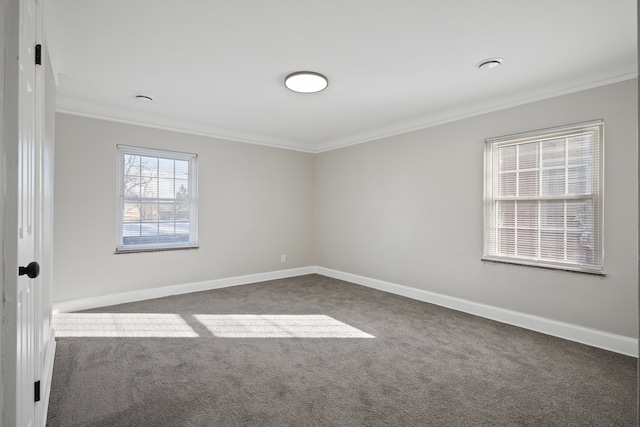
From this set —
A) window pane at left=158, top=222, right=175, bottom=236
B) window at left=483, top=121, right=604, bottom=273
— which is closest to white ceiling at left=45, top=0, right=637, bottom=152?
window at left=483, top=121, right=604, bottom=273

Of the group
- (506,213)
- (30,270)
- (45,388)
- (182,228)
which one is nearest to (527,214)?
(506,213)

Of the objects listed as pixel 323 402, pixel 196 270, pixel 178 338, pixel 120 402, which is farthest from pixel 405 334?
pixel 196 270

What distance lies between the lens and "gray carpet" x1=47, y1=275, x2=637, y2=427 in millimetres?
2070

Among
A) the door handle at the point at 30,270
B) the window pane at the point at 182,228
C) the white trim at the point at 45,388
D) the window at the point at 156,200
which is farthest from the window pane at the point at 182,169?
the door handle at the point at 30,270

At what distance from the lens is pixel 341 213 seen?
6.00m

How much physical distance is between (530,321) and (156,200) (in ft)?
15.9

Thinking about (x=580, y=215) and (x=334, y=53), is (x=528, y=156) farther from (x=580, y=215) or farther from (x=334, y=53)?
(x=334, y=53)

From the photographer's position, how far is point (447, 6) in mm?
2154

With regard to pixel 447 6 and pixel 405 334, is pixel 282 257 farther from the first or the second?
pixel 447 6

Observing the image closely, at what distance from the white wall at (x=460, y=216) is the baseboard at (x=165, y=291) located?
37.4 inches

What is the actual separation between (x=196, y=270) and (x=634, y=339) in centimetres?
507

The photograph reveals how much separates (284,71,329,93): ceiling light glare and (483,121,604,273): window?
82.7 inches

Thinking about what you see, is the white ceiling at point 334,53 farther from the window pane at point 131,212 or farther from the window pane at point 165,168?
the window pane at point 131,212

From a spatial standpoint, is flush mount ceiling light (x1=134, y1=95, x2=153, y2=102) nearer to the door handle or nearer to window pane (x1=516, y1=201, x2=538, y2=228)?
the door handle
